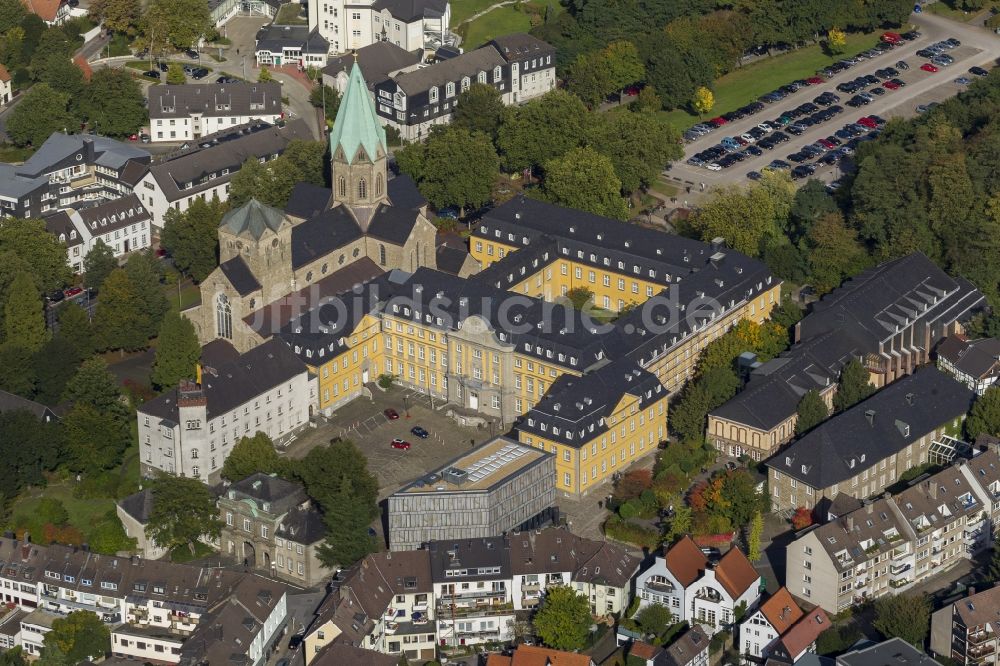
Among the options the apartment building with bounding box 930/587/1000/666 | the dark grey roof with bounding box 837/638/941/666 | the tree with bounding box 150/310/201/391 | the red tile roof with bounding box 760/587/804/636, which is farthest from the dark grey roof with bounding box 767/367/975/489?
the tree with bounding box 150/310/201/391

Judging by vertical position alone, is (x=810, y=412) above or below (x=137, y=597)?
above

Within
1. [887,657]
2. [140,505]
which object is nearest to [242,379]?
A: [140,505]

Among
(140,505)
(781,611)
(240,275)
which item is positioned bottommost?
(140,505)

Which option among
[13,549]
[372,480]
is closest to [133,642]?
[13,549]

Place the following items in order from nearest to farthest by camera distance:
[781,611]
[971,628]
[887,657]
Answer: [887,657] < [971,628] < [781,611]

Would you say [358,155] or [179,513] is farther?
[358,155]

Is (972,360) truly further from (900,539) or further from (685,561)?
(685,561)

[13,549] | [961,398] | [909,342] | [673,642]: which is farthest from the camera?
[909,342]

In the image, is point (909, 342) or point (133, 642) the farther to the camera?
point (909, 342)

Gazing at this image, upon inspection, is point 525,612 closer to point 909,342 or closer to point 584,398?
point 584,398
